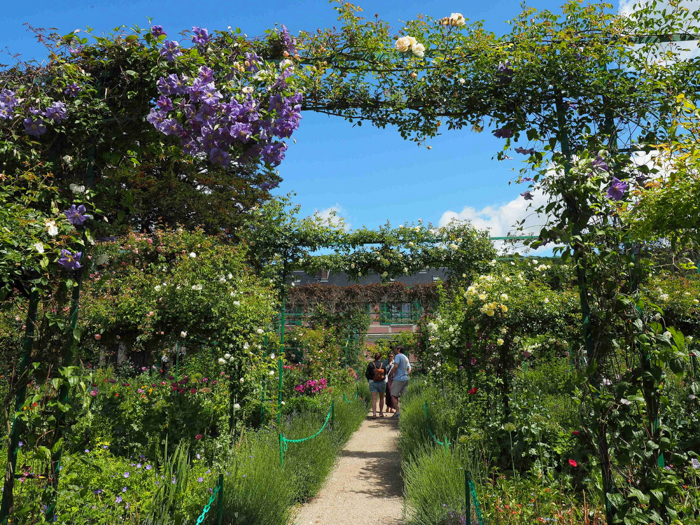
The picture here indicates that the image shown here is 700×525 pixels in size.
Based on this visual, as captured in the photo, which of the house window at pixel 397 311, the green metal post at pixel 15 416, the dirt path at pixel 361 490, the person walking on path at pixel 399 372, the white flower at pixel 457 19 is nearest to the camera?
the green metal post at pixel 15 416

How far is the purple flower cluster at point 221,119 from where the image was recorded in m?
2.38

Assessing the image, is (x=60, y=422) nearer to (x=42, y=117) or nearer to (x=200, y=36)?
(x=42, y=117)

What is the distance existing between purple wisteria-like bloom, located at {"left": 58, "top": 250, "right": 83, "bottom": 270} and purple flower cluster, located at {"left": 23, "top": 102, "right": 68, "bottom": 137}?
68 centimetres

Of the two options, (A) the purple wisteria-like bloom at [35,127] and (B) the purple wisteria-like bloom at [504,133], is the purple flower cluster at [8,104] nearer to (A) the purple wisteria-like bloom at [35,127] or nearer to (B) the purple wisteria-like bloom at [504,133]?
(A) the purple wisteria-like bloom at [35,127]

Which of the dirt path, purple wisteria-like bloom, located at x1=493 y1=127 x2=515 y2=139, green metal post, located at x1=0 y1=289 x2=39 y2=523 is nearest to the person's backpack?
the dirt path

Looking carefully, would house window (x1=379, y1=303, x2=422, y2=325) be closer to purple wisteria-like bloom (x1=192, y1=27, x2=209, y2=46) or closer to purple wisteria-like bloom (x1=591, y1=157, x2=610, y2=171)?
purple wisteria-like bloom (x1=591, y1=157, x2=610, y2=171)

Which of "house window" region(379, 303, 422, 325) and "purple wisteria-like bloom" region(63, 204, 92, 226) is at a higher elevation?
"purple wisteria-like bloom" region(63, 204, 92, 226)

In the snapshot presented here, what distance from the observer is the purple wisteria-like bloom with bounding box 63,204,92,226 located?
2373 mm

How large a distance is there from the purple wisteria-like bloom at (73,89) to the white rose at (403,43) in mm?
1982

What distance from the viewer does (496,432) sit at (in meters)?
4.39

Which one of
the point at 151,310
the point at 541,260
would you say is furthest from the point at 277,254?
the point at 541,260

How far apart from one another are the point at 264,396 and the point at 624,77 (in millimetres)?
4833

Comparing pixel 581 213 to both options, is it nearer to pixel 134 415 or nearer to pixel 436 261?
pixel 134 415

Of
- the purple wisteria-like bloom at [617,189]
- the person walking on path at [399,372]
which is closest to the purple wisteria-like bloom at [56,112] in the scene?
the purple wisteria-like bloom at [617,189]
